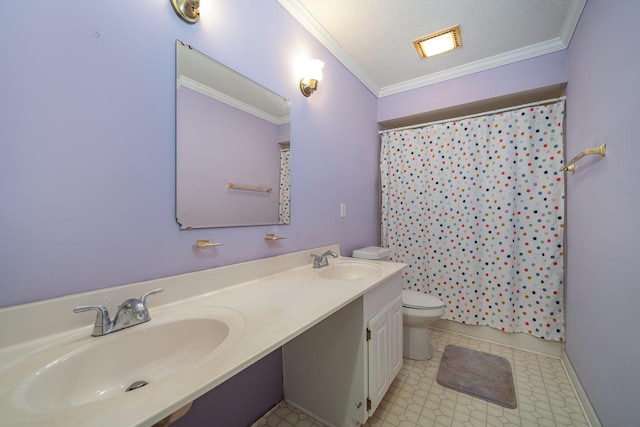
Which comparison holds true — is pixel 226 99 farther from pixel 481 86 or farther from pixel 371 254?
pixel 481 86

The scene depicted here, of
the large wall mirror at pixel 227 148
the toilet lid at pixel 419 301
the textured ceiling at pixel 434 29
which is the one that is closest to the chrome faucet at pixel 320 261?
the large wall mirror at pixel 227 148

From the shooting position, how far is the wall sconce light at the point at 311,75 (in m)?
1.57

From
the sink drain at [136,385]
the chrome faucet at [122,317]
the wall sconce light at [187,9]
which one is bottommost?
the sink drain at [136,385]

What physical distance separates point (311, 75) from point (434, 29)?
3.06 feet

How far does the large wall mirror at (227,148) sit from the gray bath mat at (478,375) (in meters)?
1.53

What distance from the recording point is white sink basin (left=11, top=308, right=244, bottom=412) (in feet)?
1.88

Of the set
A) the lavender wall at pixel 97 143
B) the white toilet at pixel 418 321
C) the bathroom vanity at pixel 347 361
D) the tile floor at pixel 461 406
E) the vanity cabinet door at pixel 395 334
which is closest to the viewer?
the lavender wall at pixel 97 143

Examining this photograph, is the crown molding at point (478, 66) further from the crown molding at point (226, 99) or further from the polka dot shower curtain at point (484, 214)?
the crown molding at point (226, 99)

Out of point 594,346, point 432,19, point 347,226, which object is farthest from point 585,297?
point 432,19

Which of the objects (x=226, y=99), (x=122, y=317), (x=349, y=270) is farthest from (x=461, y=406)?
(x=226, y=99)

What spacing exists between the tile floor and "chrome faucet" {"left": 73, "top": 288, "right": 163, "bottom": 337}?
97 cm

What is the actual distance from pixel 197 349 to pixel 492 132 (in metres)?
2.51

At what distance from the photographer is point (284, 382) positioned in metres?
1.50

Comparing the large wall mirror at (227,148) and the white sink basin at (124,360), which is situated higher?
the large wall mirror at (227,148)
